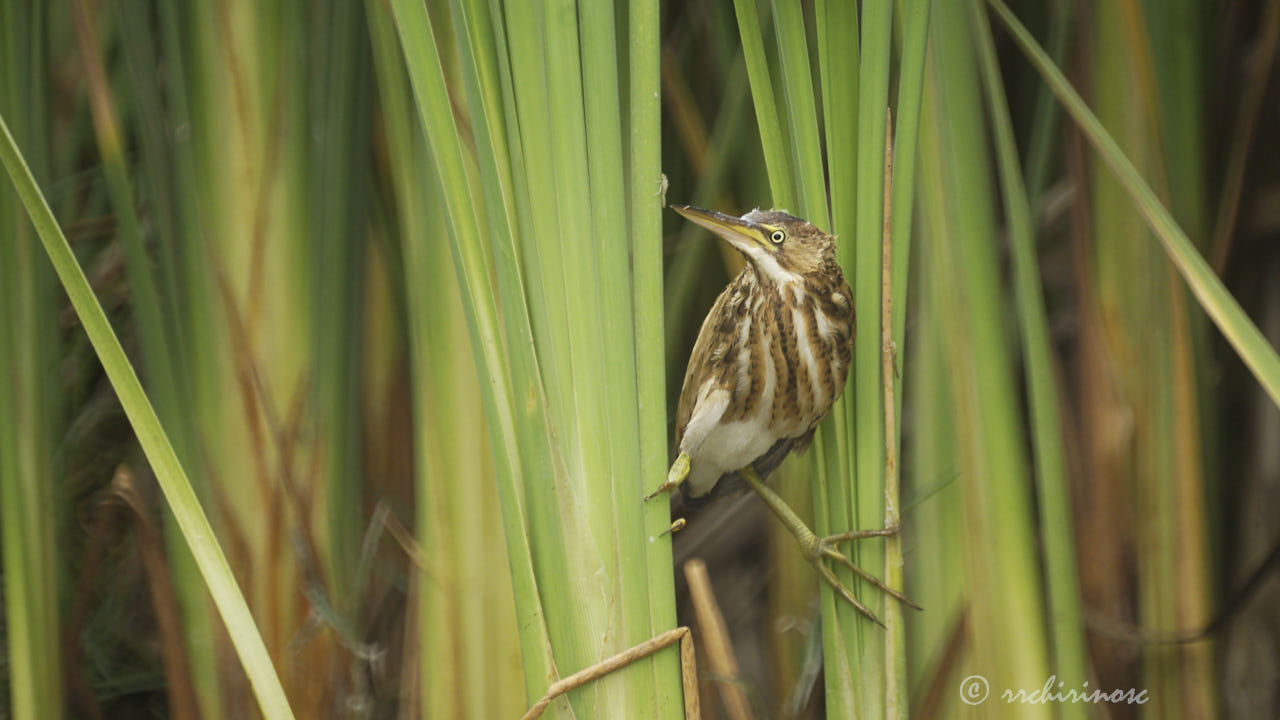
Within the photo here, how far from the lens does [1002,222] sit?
1.47 m

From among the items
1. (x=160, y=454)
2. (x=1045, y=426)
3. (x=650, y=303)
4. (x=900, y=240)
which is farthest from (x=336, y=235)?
(x=1045, y=426)

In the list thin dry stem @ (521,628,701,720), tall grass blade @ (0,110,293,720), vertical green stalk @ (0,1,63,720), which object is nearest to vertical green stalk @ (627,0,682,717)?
thin dry stem @ (521,628,701,720)

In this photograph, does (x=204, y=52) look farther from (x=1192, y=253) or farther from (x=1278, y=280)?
(x=1278, y=280)

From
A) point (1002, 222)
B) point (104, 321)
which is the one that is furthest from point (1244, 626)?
point (104, 321)

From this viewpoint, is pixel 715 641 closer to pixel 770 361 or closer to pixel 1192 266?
pixel 770 361

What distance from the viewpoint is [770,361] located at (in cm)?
113

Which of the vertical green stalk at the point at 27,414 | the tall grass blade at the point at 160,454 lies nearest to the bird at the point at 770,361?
the tall grass blade at the point at 160,454

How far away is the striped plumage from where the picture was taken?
1.02 m

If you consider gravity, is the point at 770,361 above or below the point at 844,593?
above

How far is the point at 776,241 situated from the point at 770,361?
166 mm

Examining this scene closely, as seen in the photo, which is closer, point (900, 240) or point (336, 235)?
point (900, 240)

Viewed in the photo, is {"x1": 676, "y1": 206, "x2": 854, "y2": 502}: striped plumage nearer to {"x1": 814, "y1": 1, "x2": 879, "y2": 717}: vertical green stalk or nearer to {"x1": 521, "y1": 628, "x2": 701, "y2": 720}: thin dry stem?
{"x1": 814, "y1": 1, "x2": 879, "y2": 717}: vertical green stalk

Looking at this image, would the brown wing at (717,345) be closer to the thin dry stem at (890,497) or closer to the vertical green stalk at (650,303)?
the thin dry stem at (890,497)

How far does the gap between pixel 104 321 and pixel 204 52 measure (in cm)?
47
